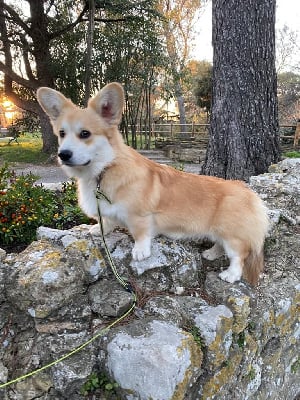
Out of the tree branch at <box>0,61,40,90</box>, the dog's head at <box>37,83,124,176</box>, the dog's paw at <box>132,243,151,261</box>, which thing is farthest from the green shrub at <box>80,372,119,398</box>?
the tree branch at <box>0,61,40,90</box>

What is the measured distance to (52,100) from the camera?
2.42 m

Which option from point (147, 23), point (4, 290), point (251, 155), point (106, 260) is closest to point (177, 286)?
point (106, 260)

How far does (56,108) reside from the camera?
2459mm

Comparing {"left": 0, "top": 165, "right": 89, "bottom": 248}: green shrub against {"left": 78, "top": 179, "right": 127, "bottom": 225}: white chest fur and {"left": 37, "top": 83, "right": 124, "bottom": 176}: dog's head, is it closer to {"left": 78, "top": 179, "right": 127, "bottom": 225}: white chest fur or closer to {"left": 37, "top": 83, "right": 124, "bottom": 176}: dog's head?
{"left": 78, "top": 179, "right": 127, "bottom": 225}: white chest fur

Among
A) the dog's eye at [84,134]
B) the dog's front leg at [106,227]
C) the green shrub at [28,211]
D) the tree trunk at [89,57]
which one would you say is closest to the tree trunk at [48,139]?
the tree trunk at [89,57]

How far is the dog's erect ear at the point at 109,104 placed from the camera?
2.30 metres

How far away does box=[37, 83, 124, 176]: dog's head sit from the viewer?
2.25 metres

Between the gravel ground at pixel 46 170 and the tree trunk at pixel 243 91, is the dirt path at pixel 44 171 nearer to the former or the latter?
the gravel ground at pixel 46 170

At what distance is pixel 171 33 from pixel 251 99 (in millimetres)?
20379

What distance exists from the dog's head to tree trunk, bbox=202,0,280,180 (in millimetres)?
2939

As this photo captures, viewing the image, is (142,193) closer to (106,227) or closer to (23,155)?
(106,227)

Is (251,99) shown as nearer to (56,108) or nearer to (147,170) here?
(147,170)

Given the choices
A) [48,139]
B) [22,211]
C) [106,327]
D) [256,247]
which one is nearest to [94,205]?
[106,327]

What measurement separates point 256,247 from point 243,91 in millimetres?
2793
